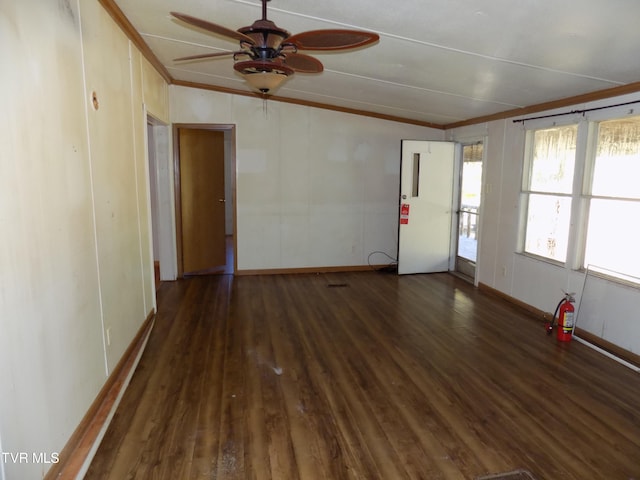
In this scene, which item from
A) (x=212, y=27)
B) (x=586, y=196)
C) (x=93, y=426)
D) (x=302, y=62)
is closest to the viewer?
(x=212, y=27)

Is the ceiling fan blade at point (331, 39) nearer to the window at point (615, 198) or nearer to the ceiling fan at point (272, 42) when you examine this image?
the ceiling fan at point (272, 42)

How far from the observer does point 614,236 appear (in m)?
3.65

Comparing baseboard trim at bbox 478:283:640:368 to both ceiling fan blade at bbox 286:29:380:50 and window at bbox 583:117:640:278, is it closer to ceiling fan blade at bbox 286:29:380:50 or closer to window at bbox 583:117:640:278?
window at bbox 583:117:640:278

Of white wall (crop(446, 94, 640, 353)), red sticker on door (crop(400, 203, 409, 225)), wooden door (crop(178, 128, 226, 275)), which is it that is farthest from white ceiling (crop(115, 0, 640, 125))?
red sticker on door (crop(400, 203, 409, 225))

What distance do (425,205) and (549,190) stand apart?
196cm

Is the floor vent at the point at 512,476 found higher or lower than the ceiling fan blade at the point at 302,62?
lower

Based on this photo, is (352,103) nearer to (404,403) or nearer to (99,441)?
(404,403)

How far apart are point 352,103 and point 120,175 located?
11.5 feet

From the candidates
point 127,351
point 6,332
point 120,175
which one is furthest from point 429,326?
point 6,332

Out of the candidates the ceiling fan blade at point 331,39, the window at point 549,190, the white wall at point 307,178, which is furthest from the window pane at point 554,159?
the ceiling fan blade at point 331,39

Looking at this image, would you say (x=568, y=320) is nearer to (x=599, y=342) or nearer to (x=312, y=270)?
(x=599, y=342)

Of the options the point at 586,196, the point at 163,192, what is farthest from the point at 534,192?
the point at 163,192

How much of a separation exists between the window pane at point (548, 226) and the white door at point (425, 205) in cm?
162

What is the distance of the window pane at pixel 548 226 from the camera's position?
420 cm
